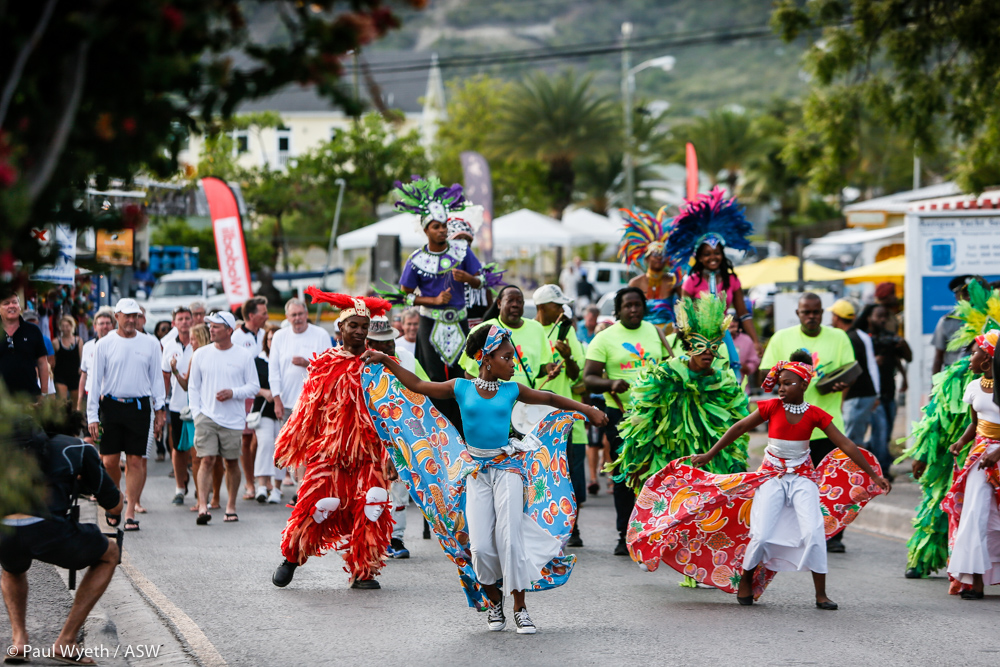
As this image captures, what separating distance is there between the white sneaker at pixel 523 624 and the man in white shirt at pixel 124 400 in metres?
4.76

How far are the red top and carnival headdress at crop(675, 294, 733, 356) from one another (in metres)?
0.87

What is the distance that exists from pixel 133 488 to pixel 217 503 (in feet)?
5.03

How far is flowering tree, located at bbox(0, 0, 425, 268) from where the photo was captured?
2.92 meters

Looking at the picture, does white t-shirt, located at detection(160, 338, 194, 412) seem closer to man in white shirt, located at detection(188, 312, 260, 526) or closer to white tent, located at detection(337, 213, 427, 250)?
man in white shirt, located at detection(188, 312, 260, 526)

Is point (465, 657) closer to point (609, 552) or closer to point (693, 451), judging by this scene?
point (693, 451)

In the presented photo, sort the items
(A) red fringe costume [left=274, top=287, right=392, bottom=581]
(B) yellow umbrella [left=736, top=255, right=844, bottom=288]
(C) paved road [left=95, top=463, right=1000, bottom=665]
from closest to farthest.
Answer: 1. (C) paved road [left=95, top=463, right=1000, bottom=665]
2. (A) red fringe costume [left=274, top=287, right=392, bottom=581]
3. (B) yellow umbrella [left=736, top=255, right=844, bottom=288]

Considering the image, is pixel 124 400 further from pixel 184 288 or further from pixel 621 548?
pixel 184 288

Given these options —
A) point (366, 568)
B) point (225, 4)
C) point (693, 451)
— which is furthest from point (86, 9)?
point (693, 451)

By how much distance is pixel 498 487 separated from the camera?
6.41m

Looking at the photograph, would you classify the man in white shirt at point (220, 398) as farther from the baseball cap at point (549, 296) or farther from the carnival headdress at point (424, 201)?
the baseball cap at point (549, 296)

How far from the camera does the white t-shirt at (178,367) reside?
12086mm

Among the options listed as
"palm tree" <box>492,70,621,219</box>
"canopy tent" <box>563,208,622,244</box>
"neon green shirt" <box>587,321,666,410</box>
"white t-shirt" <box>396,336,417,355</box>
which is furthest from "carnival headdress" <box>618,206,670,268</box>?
"palm tree" <box>492,70,621,219</box>

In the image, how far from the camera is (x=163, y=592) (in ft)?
24.8

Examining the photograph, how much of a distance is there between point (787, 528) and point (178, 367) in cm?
724
